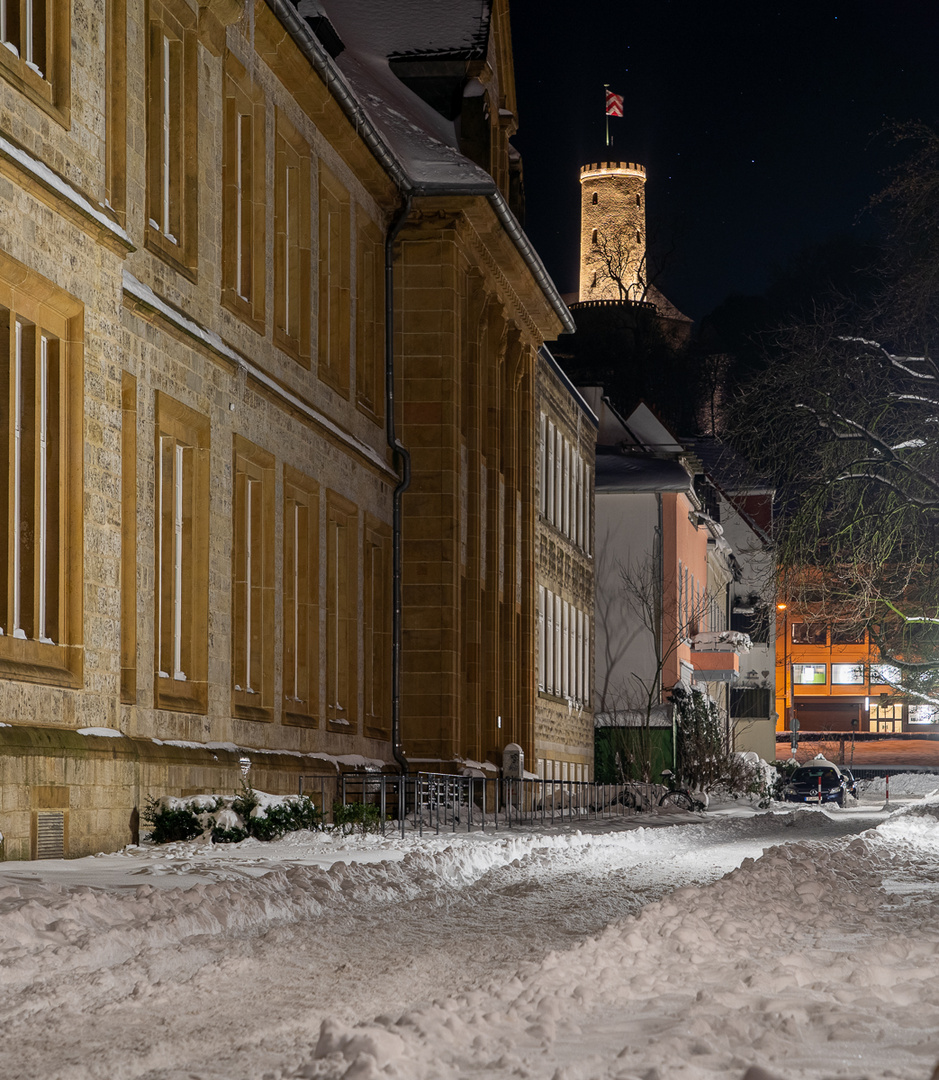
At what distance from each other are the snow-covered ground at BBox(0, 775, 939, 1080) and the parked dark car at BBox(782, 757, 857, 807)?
40.1 m

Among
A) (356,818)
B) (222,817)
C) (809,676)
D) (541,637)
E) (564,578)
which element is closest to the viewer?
(222,817)

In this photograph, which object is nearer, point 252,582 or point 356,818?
point 356,818

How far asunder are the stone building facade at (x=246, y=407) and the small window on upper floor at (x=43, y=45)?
4 cm

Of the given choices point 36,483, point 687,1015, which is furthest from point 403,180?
point 687,1015

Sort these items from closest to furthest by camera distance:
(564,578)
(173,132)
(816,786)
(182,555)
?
(182,555), (173,132), (564,578), (816,786)

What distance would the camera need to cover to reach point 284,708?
22.5 meters

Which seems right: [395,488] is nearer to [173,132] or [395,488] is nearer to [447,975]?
[173,132]

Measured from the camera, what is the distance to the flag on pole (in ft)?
424

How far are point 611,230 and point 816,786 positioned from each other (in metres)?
Result: 74.0

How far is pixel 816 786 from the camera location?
52.9 m

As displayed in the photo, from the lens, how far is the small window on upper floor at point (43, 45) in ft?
48.5

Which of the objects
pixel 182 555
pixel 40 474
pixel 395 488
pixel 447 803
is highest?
pixel 395 488

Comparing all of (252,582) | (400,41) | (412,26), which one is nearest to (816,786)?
(412,26)

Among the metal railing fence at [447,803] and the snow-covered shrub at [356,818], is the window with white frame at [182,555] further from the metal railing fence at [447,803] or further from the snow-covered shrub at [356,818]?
the metal railing fence at [447,803]
